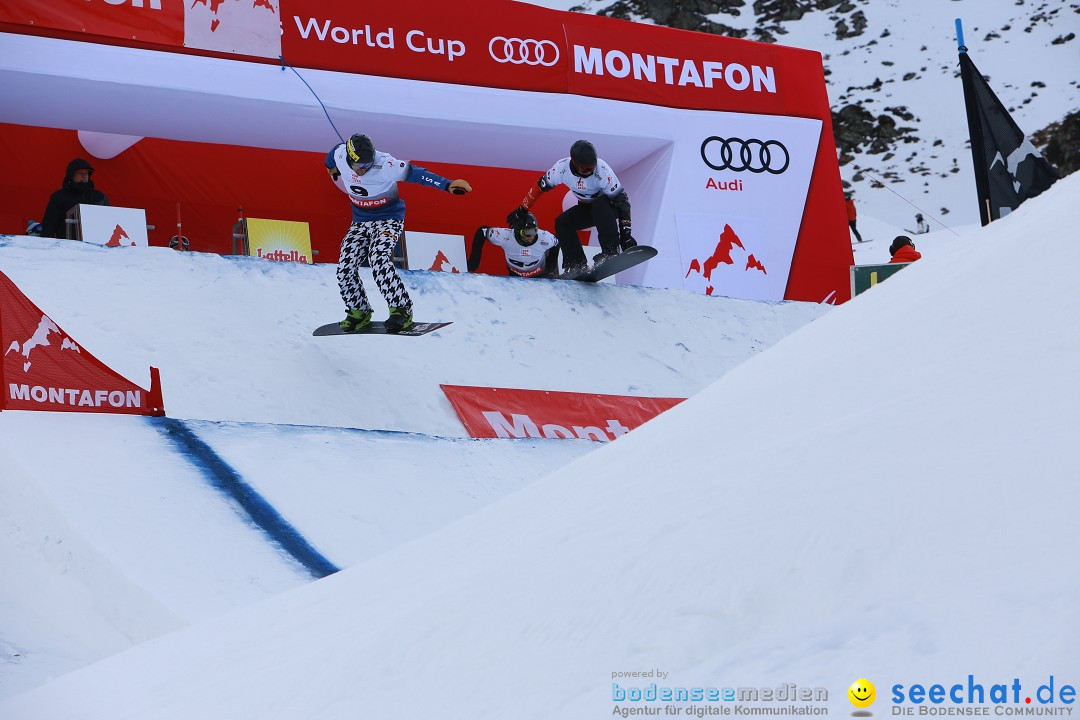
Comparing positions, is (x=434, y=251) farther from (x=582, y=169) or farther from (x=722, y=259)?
(x=582, y=169)

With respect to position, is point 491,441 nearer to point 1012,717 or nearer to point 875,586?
point 875,586

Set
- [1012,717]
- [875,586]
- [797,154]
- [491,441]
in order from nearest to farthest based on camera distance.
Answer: [1012,717] < [875,586] < [491,441] < [797,154]

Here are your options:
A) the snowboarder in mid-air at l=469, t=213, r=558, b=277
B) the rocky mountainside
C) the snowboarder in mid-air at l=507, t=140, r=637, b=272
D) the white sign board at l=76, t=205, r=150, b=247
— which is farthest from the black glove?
the rocky mountainside

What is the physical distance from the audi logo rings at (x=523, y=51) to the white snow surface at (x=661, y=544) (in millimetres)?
6082

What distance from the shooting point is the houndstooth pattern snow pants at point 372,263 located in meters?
8.29

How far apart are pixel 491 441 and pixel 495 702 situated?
5038mm

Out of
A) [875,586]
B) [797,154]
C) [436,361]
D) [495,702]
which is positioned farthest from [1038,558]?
[797,154]

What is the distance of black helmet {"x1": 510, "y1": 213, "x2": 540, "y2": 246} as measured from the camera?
10.6 m

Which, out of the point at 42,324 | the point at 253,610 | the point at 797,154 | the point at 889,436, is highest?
the point at 797,154

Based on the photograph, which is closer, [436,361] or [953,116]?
[436,361]

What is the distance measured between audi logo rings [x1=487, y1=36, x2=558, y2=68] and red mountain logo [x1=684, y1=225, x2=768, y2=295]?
7.50 ft

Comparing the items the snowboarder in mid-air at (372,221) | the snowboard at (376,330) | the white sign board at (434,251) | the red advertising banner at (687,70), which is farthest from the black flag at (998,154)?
the snowboard at (376,330)

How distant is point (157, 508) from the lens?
594cm

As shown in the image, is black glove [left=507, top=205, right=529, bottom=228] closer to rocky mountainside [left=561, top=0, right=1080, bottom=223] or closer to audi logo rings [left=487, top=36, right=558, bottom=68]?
audi logo rings [left=487, top=36, right=558, bottom=68]
